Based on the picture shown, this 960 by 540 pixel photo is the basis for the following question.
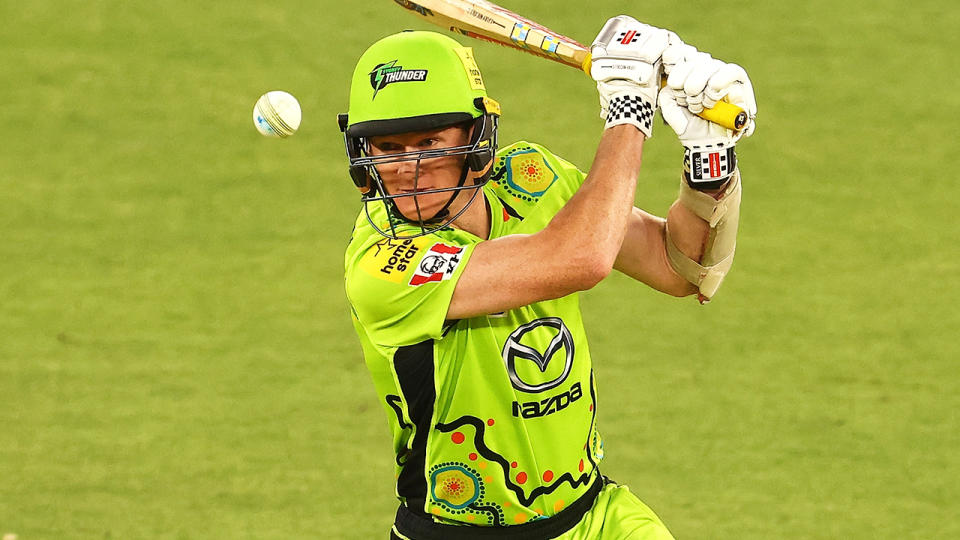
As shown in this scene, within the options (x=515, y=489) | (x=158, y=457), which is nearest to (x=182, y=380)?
(x=158, y=457)

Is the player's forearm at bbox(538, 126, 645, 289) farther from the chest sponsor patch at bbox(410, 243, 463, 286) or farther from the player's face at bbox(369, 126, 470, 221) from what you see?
the player's face at bbox(369, 126, 470, 221)

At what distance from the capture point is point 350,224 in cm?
870

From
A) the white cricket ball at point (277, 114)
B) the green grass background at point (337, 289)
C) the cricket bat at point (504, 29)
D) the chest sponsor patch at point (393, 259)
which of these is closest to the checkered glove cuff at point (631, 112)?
the cricket bat at point (504, 29)

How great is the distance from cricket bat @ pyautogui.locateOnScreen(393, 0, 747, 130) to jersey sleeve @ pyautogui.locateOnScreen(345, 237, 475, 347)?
74 cm

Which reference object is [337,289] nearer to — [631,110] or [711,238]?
[711,238]

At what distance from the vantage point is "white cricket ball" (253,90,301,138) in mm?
4875

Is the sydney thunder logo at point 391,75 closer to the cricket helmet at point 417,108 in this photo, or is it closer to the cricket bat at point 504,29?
the cricket helmet at point 417,108

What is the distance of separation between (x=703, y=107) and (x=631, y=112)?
24cm

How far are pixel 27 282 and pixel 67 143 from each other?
1387 millimetres

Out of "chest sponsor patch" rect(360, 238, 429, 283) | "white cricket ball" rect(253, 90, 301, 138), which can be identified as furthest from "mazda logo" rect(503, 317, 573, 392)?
"white cricket ball" rect(253, 90, 301, 138)

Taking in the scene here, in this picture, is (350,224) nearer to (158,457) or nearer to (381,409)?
(381,409)

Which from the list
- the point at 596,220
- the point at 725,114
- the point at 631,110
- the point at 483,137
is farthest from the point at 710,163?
the point at 483,137

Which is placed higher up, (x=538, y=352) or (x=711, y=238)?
(x=711, y=238)

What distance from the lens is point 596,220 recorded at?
3.96 m
